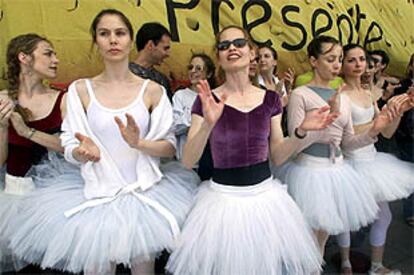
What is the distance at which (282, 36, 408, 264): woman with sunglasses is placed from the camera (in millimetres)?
2533

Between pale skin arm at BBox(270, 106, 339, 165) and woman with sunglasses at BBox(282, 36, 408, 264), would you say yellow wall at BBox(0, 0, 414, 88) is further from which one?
pale skin arm at BBox(270, 106, 339, 165)

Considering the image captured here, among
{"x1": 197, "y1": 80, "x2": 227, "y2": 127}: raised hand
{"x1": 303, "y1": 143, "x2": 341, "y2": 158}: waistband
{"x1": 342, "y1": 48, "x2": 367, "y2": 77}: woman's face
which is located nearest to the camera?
{"x1": 197, "y1": 80, "x2": 227, "y2": 127}: raised hand

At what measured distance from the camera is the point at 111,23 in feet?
6.91

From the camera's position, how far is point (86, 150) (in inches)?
79.2

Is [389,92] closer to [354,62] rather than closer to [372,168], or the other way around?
[354,62]

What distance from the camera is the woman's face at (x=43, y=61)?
2.54 meters

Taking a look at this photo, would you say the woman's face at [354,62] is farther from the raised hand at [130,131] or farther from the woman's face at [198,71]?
the raised hand at [130,131]

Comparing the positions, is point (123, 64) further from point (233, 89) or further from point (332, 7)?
point (332, 7)

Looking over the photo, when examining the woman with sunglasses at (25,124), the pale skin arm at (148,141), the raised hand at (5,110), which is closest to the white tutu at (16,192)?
the woman with sunglasses at (25,124)

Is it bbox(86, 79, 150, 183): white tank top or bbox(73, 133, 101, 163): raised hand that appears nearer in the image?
bbox(73, 133, 101, 163): raised hand

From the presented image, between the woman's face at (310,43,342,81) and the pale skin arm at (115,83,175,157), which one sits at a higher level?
the woman's face at (310,43,342,81)

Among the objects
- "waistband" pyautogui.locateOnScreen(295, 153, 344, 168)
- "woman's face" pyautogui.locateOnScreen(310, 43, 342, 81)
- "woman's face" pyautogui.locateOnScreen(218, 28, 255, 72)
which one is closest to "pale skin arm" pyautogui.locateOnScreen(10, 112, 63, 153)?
"woman's face" pyautogui.locateOnScreen(218, 28, 255, 72)

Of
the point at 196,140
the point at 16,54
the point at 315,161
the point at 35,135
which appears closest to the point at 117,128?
the point at 196,140

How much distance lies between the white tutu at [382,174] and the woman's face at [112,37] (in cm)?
168
